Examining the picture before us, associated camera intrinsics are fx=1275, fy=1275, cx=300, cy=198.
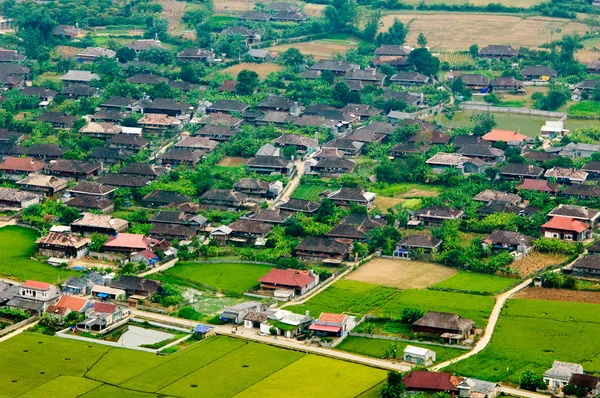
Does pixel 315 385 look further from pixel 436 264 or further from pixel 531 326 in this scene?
pixel 436 264

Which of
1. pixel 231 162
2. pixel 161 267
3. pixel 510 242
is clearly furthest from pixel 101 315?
pixel 231 162

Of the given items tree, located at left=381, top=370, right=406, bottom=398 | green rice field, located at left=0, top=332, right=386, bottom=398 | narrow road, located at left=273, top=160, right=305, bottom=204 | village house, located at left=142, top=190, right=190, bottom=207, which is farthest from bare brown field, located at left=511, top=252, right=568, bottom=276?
village house, located at left=142, top=190, right=190, bottom=207

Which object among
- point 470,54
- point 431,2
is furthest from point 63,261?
point 431,2

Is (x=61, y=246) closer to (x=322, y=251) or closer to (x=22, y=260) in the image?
(x=22, y=260)

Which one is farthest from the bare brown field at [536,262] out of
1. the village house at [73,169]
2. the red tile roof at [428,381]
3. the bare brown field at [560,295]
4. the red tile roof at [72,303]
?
the village house at [73,169]

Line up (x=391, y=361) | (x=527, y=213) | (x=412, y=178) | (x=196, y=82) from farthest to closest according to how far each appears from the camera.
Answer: (x=196, y=82), (x=412, y=178), (x=527, y=213), (x=391, y=361)

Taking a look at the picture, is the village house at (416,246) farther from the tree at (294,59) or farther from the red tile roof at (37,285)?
the tree at (294,59)
